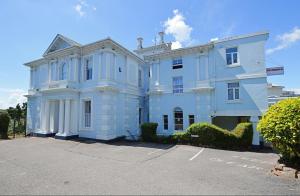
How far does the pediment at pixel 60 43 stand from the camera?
1975 cm

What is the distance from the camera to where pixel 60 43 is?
20984 mm

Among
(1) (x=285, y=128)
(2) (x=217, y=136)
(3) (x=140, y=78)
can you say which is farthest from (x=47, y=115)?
(1) (x=285, y=128)

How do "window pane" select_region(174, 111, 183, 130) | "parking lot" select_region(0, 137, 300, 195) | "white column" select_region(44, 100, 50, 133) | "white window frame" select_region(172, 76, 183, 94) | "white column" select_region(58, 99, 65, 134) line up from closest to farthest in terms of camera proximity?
"parking lot" select_region(0, 137, 300, 195)
"white column" select_region(58, 99, 65, 134)
"window pane" select_region(174, 111, 183, 130)
"white column" select_region(44, 100, 50, 133)
"white window frame" select_region(172, 76, 183, 94)

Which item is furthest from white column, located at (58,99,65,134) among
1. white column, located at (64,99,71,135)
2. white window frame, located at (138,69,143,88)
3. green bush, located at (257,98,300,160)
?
green bush, located at (257,98,300,160)

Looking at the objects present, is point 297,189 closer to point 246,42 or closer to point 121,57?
point 246,42

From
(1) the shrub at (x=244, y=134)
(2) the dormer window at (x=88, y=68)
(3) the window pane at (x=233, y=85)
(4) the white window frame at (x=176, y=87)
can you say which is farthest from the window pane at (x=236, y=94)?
(2) the dormer window at (x=88, y=68)

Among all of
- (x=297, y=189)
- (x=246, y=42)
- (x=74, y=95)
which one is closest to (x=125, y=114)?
(x=74, y=95)

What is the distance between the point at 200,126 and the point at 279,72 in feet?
43.2

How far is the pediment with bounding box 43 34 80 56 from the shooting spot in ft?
64.8

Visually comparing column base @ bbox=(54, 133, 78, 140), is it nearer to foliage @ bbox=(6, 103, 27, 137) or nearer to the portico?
the portico

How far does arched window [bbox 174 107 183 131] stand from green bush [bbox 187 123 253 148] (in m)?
4.14

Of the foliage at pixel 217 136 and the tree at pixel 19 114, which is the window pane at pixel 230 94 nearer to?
the foliage at pixel 217 136

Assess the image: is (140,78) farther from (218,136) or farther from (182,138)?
(218,136)

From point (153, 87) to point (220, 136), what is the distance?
9.05 metres
